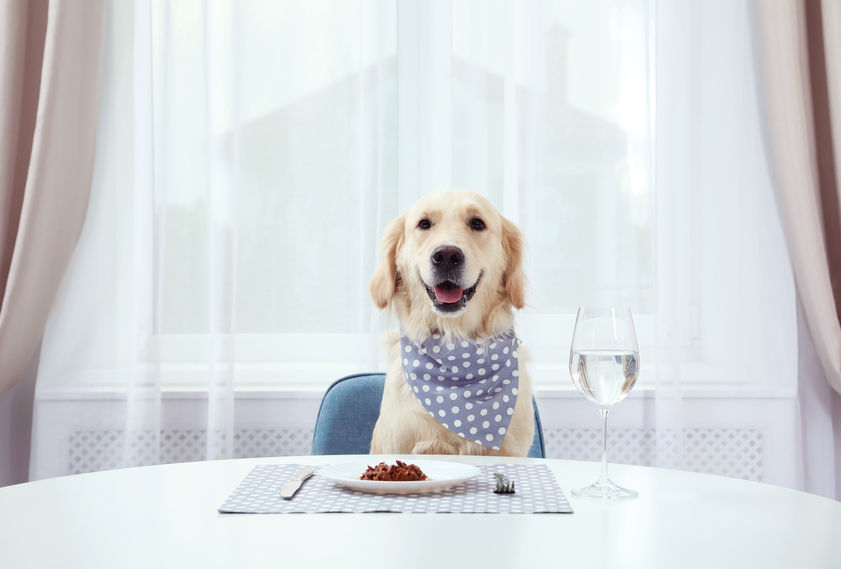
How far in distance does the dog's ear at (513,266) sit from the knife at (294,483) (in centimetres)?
78

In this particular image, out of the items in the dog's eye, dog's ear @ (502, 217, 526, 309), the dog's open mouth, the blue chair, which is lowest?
the blue chair

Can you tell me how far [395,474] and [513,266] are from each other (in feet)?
2.87

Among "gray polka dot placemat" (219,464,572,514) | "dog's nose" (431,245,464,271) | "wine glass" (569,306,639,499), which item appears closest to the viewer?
"gray polka dot placemat" (219,464,572,514)

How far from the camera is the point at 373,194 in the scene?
239 cm

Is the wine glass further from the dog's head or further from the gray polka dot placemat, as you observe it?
the dog's head

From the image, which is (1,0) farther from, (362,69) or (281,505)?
(281,505)

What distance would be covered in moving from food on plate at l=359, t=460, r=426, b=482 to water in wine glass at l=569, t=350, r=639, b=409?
0.22 m

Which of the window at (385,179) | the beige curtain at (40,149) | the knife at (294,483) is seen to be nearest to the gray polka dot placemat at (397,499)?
the knife at (294,483)

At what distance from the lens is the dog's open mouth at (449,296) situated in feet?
5.08

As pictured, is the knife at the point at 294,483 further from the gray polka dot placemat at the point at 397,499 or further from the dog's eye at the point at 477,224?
the dog's eye at the point at 477,224

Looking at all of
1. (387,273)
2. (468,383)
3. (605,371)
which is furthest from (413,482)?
(387,273)

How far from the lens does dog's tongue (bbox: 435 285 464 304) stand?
1552mm

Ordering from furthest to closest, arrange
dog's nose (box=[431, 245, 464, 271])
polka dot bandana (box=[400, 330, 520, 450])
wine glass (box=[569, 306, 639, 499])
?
dog's nose (box=[431, 245, 464, 271]), polka dot bandana (box=[400, 330, 520, 450]), wine glass (box=[569, 306, 639, 499])

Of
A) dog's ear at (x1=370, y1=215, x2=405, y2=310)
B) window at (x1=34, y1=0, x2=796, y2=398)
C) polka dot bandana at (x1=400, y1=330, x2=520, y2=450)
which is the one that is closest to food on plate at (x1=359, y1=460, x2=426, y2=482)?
polka dot bandana at (x1=400, y1=330, x2=520, y2=450)
